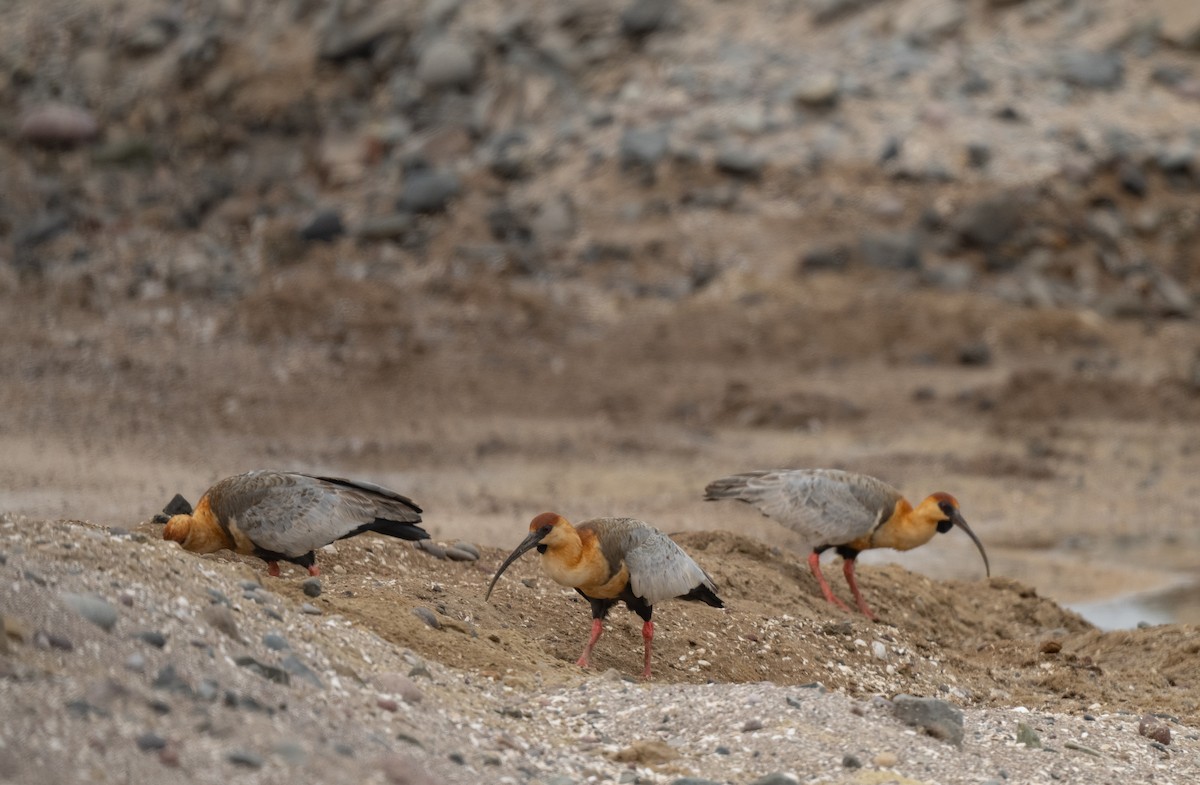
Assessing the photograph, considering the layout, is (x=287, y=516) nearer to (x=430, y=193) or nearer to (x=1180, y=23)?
(x=430, y=193)

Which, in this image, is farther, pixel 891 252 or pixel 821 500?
pixel 891 252

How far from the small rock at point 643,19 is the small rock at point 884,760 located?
27.9 metres

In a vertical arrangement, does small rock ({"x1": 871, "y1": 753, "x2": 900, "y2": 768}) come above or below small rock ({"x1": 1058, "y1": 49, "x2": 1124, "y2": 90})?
above

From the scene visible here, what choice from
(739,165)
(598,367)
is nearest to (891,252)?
(739,165)

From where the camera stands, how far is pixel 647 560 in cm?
873

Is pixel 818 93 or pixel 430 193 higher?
pixel 430 193

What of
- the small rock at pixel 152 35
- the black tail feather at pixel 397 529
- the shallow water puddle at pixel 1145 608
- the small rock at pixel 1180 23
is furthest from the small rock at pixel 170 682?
the small rock at pixel 1180 23

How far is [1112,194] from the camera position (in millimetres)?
29609

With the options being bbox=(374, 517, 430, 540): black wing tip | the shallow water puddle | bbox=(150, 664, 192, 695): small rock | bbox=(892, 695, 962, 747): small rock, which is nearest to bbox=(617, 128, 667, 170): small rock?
the shallow water puddle

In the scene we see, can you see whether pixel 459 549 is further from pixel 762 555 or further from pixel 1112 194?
pixel 1112 194

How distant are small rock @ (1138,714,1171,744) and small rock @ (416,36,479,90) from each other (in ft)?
83.3

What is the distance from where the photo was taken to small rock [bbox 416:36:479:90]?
106 ft

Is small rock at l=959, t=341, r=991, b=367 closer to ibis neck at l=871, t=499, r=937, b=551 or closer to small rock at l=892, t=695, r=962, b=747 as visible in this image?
ibis neck at l=871, t=499, r=937, b=551

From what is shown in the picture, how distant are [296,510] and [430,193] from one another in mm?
20446
